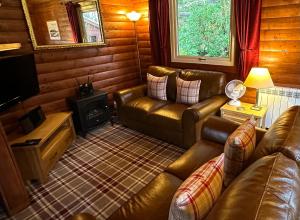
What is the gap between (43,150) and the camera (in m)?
2.50

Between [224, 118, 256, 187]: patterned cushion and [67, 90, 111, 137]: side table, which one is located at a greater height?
[224, 118, 256, 187]: patterned cushion

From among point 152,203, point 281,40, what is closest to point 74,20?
point 281,40

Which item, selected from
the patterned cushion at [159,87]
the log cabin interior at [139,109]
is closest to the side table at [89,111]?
the log cabin interior at [139,109]

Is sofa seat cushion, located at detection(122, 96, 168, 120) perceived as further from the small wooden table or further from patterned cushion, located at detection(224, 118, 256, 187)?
patterned cushion, located at detection(224, 118, 256, 187)

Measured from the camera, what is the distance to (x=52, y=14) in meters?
3.06

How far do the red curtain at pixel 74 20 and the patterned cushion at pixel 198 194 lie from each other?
308 cm

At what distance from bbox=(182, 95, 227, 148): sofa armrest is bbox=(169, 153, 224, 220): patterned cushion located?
142cm

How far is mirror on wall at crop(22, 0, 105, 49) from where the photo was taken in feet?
9.45

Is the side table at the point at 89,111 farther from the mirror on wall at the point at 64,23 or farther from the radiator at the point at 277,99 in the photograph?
the radiator at the point at 277,99

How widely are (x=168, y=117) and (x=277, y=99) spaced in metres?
1.40

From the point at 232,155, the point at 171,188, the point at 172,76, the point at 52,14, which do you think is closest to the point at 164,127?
the point at 172,76

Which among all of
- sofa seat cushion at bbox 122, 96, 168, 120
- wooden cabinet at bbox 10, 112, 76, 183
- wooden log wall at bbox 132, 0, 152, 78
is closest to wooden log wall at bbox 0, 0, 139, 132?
wooden log wall at bbox 132, 0, 152, 78

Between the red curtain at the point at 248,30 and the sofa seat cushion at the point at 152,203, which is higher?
the red curtain at the point at 248,30

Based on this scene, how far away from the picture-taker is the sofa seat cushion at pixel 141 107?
3.07 metres
